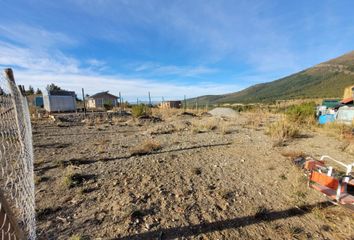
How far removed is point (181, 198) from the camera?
9.30ft

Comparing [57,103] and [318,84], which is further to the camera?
[318,84]

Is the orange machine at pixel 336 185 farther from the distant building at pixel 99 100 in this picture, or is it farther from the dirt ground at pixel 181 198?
the distant building at pixel 99 100

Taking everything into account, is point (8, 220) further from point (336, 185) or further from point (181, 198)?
point (336, 185)

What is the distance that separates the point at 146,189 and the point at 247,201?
163cm

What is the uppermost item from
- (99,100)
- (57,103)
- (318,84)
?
(318,84)

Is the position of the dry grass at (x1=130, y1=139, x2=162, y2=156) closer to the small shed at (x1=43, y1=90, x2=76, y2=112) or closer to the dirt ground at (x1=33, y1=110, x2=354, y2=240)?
the dirt ground at (x1=33, y1=110, x2=354, y2=240)

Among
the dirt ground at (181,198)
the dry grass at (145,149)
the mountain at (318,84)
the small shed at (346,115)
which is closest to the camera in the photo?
the dirt ground at (181,198)

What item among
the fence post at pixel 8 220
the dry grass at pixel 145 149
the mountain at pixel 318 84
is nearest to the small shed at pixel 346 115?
the dry grass at pixel 145 149

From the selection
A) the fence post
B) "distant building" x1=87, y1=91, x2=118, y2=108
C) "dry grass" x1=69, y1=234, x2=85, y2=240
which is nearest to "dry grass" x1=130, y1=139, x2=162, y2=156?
"dry grass" x1=69, y1=234, x2=85, y2=240

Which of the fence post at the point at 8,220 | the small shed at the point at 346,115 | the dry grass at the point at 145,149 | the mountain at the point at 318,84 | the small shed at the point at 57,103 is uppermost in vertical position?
the mountain at the point at 318,84

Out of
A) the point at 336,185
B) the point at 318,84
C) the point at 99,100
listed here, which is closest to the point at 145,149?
the point at 336,185

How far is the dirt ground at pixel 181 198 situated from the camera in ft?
7.23

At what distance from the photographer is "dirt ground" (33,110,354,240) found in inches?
86.8

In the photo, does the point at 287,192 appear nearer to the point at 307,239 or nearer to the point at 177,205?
the point at 307,239
